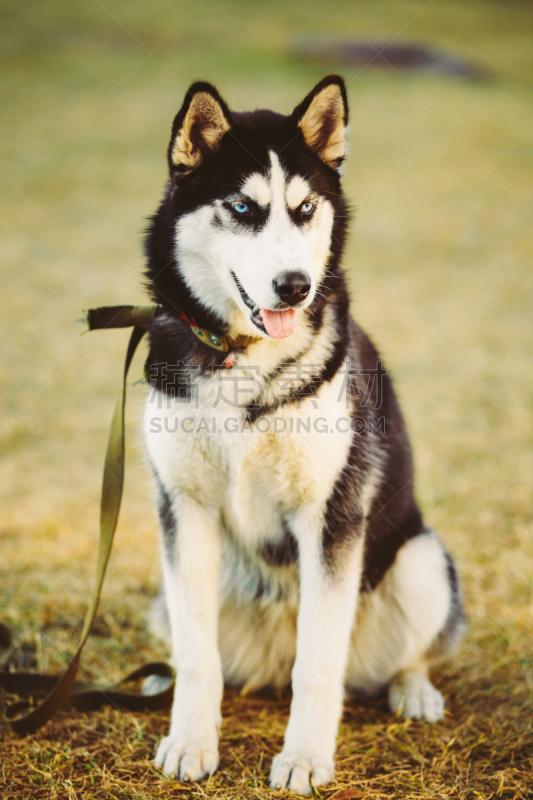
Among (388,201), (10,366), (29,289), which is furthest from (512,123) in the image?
(10,366)

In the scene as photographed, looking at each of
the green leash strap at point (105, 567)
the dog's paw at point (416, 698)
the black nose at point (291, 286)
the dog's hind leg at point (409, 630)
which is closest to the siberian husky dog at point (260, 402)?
the black nose at point (291, 286)

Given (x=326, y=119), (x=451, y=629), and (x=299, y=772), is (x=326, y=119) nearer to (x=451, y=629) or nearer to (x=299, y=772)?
(x=451, y=629)

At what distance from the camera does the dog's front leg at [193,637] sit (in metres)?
2.19

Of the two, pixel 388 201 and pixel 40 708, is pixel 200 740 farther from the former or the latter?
pixel 388 201

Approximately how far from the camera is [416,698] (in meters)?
2.59

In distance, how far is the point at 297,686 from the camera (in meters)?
2.18

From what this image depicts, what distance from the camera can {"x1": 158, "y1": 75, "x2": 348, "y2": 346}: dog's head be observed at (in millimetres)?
2092

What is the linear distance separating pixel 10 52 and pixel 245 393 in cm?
2119

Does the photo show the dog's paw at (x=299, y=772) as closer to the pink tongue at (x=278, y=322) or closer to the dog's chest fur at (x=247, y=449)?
the dog's chest fur at (x=247, y=449)

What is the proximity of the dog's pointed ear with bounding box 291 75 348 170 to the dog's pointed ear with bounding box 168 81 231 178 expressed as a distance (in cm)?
27

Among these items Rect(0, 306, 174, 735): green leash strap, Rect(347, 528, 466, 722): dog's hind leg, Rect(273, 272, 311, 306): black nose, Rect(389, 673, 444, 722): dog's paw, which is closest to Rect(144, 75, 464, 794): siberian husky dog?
Rect(273, 272, 311, 306): black nose

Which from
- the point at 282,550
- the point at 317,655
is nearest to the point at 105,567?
the point at 282,550

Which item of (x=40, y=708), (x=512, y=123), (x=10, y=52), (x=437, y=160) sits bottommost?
(x=40, y=708)

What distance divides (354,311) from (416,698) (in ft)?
20.4
